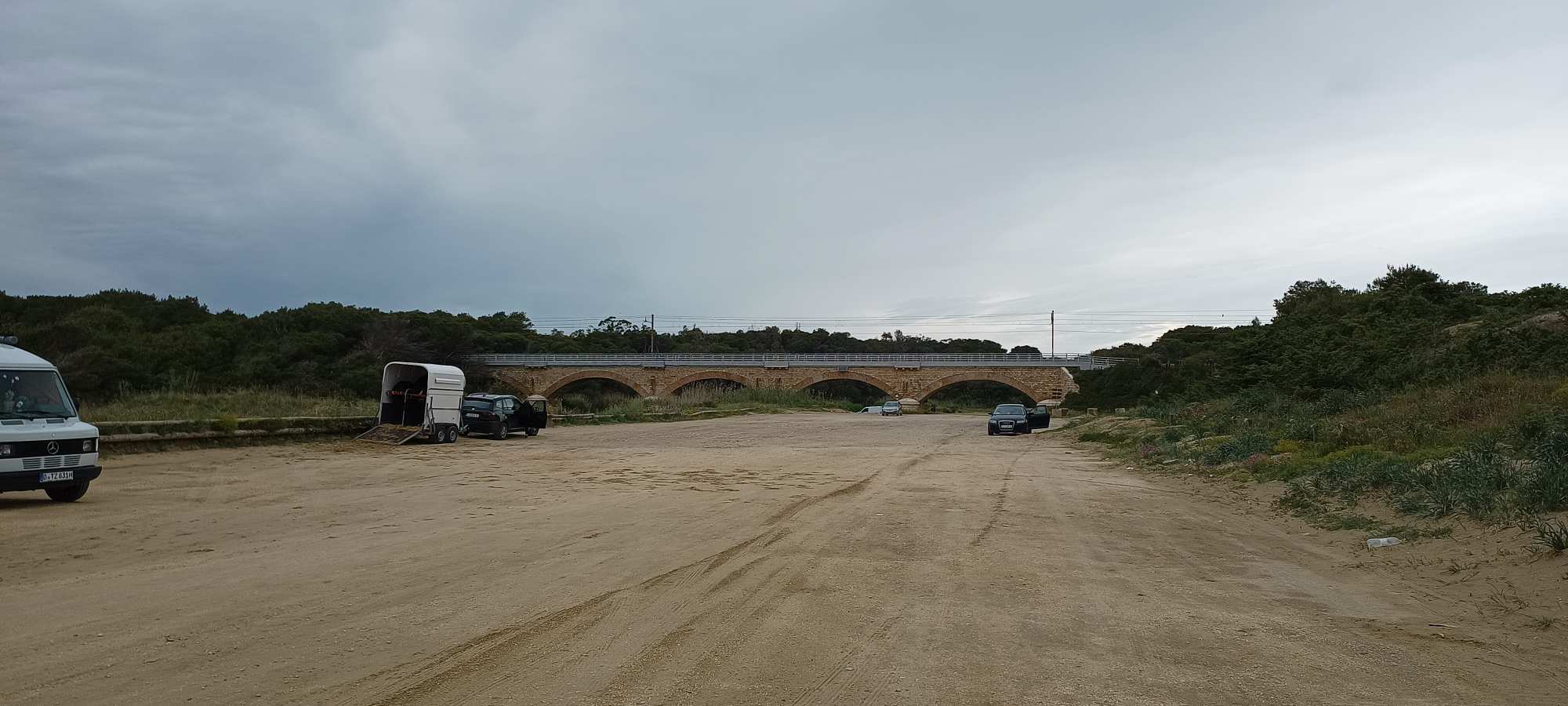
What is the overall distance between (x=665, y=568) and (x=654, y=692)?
2.83 meters

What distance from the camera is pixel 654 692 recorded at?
4.01 metres

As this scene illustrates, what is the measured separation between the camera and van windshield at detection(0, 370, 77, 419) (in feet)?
35.7

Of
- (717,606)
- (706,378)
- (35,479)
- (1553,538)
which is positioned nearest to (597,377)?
(706,378)

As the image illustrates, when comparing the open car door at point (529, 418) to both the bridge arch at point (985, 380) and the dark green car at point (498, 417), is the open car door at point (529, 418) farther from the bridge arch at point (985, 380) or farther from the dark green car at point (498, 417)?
the bridge arch at point (985, 380)

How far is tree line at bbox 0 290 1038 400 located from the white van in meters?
22.1

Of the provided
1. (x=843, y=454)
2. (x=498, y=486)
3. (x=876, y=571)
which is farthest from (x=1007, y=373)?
(x=876, y=571)

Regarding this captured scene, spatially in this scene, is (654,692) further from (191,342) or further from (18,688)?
(191,342)

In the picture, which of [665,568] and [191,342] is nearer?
[665,568]

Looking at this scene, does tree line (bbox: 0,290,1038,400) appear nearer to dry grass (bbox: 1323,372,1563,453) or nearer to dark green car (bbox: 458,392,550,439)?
dark green car (bbox: 458,392,550,439)

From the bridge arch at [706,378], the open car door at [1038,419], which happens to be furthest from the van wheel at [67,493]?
the bridge arch at [706,378]

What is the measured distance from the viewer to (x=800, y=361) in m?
77.7

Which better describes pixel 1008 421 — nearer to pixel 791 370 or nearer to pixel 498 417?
pixel 498 417

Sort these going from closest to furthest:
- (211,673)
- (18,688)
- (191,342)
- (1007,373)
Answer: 1. (18,688)
2. (211,673)
3. (191,342)
4. (1007,373)

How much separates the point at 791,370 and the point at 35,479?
68410 mm
